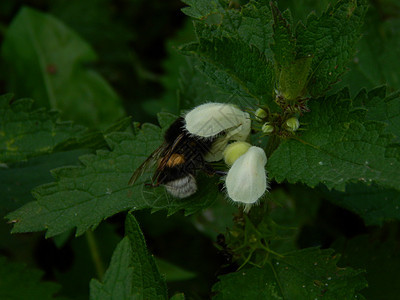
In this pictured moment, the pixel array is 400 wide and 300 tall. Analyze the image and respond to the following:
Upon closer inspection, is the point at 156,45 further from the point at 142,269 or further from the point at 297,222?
the point at 142,269

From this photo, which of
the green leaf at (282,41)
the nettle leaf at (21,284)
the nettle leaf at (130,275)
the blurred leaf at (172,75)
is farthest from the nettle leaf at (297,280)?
the blurred leaf at (172,75)

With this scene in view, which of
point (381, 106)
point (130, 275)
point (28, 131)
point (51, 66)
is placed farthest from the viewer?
point (51, 66)

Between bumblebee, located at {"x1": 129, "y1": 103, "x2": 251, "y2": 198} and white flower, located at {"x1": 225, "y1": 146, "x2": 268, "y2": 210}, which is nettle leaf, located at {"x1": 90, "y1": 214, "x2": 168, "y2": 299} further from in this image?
white flower, located at {"x1": 225, "y1": 146, "x2": 268, "y2": 210}

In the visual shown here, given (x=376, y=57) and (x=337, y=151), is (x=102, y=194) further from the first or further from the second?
(x=376, y=57)

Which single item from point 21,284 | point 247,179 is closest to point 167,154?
point 247,179

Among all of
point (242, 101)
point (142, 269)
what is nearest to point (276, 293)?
point (142, 269)

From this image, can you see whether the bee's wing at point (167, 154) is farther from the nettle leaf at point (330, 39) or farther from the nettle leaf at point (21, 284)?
the nettle leaf at point (21, 284)

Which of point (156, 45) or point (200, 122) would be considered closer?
point (200, 122)
